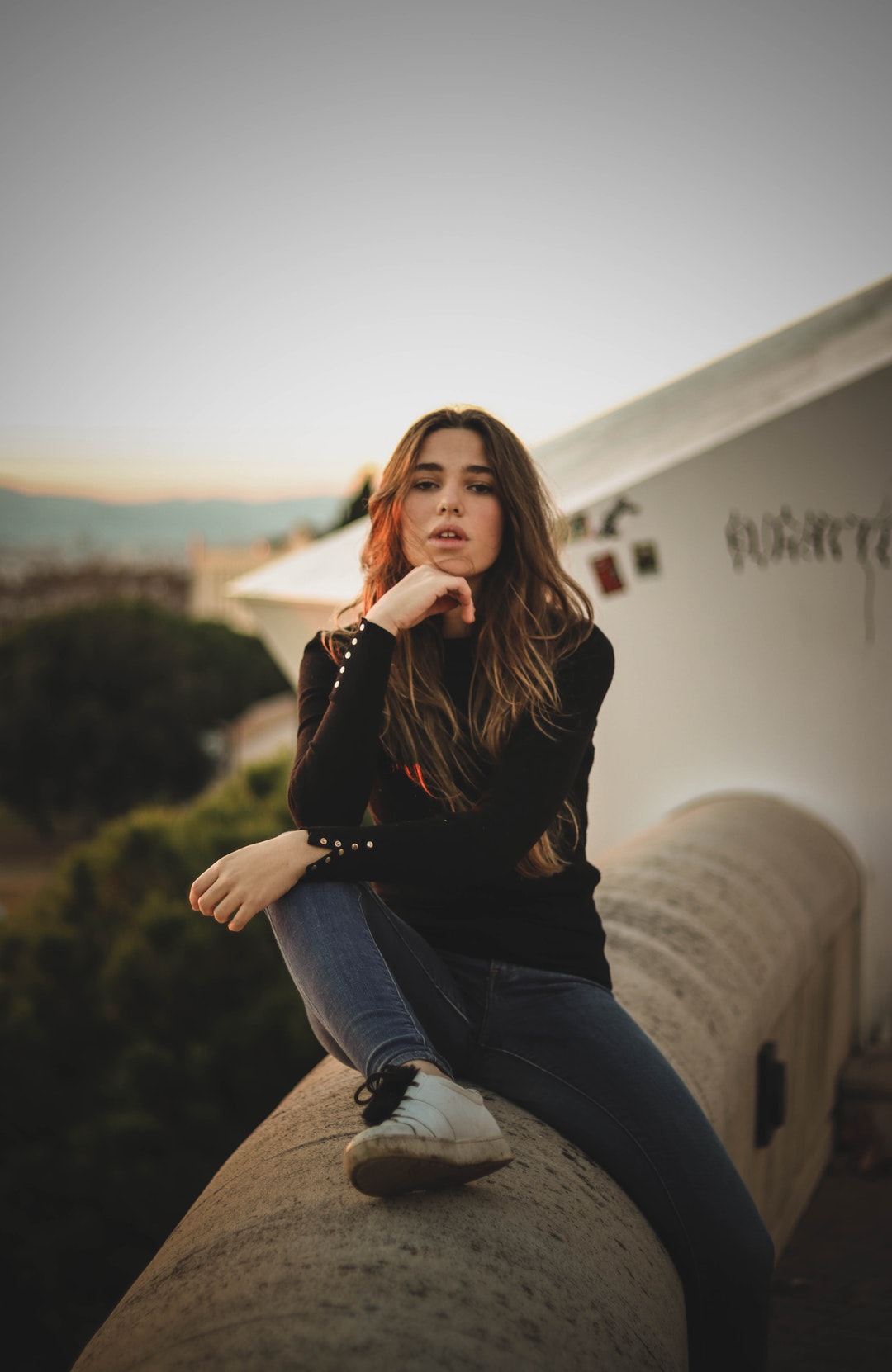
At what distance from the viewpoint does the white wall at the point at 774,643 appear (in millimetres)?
4801

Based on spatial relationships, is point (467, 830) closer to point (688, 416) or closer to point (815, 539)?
point (815, 539)

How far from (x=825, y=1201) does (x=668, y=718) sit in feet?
7.39

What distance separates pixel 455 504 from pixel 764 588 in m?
3.28

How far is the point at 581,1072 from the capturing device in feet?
6.09

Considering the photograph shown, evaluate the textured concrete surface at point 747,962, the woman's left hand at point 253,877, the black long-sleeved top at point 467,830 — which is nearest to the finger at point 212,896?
the woman's left hand at point 253,877

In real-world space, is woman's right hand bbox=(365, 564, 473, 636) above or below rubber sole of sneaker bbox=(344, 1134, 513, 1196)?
above

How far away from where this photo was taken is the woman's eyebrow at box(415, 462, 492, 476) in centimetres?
221

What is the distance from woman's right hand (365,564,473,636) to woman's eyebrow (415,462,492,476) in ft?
0.68

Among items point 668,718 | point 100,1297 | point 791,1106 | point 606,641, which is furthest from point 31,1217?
point 606,641

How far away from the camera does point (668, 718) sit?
17.8 feet

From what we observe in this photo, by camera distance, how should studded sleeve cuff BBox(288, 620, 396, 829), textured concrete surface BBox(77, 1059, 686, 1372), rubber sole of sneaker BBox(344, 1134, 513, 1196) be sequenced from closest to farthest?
textured concrete surface BBox(77, 1059, 686, 1372)
rubber sole of sneaker BBox(344, 1134, 513, 1196)
studded sleeve cuff BBox(288, 620, 396, 829)

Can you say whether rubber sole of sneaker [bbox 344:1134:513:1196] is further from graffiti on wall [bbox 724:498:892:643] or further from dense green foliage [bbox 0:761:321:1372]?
dense green foliage [bbox 0:761:321:1372]

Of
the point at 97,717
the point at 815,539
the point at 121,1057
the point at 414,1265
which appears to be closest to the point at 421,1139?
the point at 414,1265

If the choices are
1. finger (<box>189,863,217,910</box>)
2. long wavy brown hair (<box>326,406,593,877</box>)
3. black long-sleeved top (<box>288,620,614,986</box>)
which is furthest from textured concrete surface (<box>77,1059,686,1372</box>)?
long wavy brown hair (<box>326,406,593,877</box>)
